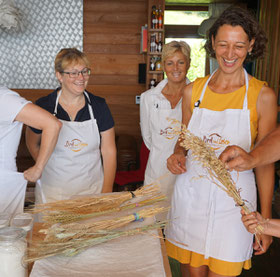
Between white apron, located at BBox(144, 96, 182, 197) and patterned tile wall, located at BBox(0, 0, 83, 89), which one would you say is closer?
white apron, located at BBox(144, 96, 182, 197)

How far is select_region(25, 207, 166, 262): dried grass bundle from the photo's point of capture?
119cm

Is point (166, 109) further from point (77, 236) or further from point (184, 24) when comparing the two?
point (184, 24)

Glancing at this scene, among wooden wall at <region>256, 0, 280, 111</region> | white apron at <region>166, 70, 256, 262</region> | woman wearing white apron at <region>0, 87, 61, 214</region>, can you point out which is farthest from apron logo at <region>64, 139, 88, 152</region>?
wooden wall at <region>256, 0, 280, 111</region>

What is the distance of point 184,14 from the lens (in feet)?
24.6

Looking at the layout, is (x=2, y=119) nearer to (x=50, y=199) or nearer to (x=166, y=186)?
(x=50, y=199)

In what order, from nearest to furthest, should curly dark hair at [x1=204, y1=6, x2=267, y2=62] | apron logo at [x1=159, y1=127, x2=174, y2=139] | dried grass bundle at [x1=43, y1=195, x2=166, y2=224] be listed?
dried grass bundle at [x1=43, y1=195, x2=166, y2=224]
curly dark hair at [x1=204, y1=6, x2=267, y2=62]
apron logo at [x1=159, y1=127, x2=174, y2=139]

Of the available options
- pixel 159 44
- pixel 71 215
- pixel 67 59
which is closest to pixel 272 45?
pixel 159 44

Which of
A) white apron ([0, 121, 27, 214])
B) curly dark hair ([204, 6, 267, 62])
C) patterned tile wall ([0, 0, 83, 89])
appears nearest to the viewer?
curly dark hair ([204, 6, 267, 62])

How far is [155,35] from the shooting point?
4875mm

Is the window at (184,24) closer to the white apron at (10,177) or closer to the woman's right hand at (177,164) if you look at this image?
the woman's right hand at (177,164)

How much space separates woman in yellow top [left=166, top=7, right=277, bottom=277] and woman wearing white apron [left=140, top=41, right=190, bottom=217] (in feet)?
3.01

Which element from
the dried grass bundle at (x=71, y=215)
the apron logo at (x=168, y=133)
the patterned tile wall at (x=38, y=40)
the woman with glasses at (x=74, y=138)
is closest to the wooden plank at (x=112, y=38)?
the patterned tile wall at (x=38, y=40)

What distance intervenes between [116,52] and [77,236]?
173 inches

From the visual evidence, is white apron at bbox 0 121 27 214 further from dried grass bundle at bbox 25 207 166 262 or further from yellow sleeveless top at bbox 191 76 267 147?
yellow sleeveless top at bbox 191 76 267 147
